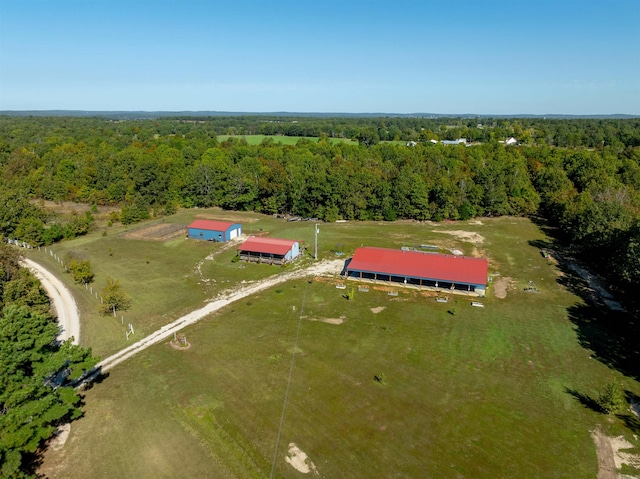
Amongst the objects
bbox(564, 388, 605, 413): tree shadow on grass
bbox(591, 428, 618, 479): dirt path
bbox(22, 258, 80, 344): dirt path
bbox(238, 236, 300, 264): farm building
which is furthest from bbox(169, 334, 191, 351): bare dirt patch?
bbox(564, 388, 605, 413): tree shadow on grass

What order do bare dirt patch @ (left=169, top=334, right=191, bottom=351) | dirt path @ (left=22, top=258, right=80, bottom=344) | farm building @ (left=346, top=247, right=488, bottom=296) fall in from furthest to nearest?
farm building @ (left=346, top=247, right=488, bottom=296) < dirt path @ (left=22, top=258, right=80, bottom=344) < bare dirt patch @ (left=169, top=334, right=191, bottom=351)

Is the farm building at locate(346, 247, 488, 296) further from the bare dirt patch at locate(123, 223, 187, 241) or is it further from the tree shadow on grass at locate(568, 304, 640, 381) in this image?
the bare dirt patch at locate(123, 223, 187, 241)

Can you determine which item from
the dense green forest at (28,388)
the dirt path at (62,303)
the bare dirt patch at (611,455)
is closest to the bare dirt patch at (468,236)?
the bare dirt patch at (611,455)

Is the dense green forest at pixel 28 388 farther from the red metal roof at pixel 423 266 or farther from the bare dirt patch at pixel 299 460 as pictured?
the red metal roof at pixel 423 266

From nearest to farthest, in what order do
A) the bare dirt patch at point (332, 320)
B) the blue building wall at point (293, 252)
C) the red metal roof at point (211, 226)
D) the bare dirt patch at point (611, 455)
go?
the bare dirt patch at point (611, 455) → the bare dirt patch at point (332, 320) → the blue building wall at point (293, 252) → the red metal roof at point (211, 226)

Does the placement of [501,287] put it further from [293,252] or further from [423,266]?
[293,252]
